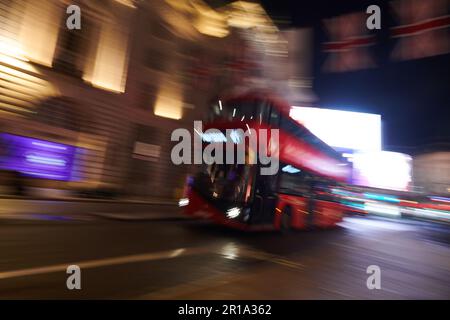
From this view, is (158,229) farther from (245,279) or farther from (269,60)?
(269,60)

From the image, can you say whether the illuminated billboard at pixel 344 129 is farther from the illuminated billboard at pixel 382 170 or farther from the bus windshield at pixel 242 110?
the bus windshield at pixel 242 110

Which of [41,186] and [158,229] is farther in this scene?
[41,186]

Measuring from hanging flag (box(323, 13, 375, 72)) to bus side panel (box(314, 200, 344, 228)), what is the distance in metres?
5.22

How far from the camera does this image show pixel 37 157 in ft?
44.3

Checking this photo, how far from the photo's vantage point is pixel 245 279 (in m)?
4.79

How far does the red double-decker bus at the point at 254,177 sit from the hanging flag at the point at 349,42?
3013 mm

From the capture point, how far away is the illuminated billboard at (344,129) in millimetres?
33156

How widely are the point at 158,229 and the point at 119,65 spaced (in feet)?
33.8

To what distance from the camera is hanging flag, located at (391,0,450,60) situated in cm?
870

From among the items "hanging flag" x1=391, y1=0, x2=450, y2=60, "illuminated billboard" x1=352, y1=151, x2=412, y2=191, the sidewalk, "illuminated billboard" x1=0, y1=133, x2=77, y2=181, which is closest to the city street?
the sidewalk

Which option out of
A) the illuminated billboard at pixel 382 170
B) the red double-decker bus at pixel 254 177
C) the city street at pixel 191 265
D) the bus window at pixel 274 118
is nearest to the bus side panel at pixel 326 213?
the red double-decker bus at pixel 254 177

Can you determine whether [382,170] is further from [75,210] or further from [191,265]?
[191,265]

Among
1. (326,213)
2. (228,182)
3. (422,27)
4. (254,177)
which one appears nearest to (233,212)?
(228,182)

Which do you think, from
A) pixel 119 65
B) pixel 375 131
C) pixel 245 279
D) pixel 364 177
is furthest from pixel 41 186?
pixel 364 177
